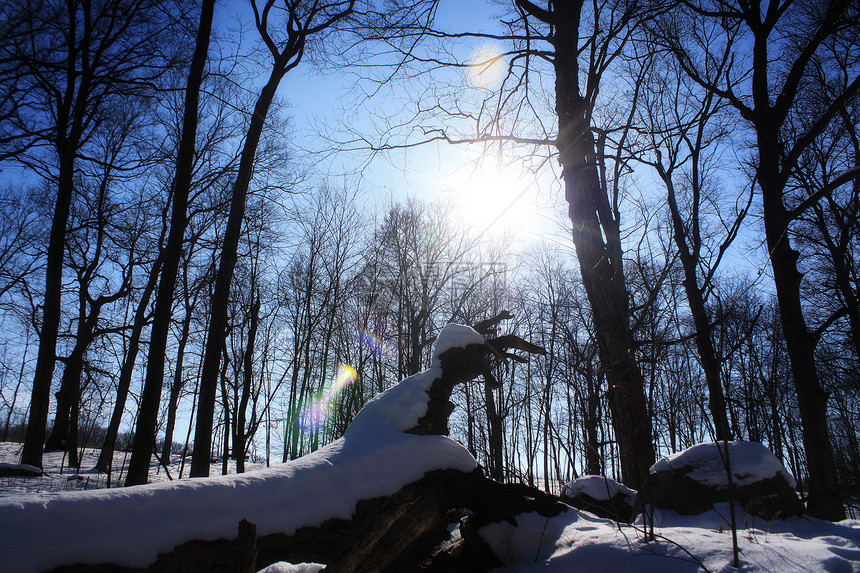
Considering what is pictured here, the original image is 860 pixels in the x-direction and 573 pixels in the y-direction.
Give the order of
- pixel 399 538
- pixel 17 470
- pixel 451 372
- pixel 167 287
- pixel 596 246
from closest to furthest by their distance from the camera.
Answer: pixel 399 538 < pixel 451 372 < pixel 596 246 < pixel 167 287 < pixel 17 470

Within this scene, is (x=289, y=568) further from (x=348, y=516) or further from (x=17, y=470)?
(x=17, y=470)

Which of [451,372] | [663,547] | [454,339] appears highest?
[454,339]

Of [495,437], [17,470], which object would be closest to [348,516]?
[495,437]

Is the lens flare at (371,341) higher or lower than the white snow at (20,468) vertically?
higher

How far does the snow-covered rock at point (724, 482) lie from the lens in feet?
14.0

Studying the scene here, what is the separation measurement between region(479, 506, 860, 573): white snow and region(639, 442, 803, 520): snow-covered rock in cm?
19

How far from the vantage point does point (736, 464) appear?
4480 millimetres

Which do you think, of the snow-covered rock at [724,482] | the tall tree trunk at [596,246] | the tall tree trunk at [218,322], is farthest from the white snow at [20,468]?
the snow-covered rock at [724,482]

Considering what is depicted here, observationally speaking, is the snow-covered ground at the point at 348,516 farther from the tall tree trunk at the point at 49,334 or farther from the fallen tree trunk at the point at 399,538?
A: the tall tree trunk at the point at 49,334

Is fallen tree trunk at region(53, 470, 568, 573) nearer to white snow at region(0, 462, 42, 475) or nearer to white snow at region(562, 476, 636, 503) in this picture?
white snow at region(562, 476, 636, 503)

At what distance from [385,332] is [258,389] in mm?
5372

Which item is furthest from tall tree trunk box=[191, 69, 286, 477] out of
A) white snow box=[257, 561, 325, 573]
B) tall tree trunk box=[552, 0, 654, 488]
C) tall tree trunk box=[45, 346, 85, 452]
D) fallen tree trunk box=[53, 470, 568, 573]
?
tall tree trunk box=[45, 346, 85, 452]

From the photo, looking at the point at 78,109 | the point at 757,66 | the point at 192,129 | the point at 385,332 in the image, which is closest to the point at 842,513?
the point at 757,66

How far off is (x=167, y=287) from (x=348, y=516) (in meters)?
5.12
